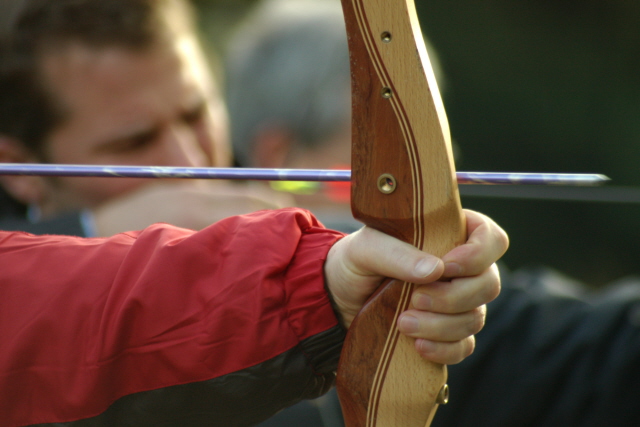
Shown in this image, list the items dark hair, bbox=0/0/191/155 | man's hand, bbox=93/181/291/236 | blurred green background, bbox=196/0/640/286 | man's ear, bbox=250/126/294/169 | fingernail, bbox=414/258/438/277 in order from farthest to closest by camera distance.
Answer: blurred green background, bbox=196/0/640/286 < man's ear, bbox=250/126/294/169 < dark hair, bbox=0/0/191/155 < man's hand, bbox=93/181/291/236 < fingernail, bbox=414/258/438/277

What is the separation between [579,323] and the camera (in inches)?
50.1

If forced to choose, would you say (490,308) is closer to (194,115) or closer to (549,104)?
(194,115)

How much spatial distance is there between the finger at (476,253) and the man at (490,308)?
0.68 m

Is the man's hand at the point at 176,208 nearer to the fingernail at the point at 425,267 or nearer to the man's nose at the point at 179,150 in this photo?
the man's nose at the point at 179,150

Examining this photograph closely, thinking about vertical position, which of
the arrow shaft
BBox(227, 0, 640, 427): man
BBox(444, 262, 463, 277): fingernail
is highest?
the arrow shaft

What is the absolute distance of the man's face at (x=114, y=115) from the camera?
48.4 inches

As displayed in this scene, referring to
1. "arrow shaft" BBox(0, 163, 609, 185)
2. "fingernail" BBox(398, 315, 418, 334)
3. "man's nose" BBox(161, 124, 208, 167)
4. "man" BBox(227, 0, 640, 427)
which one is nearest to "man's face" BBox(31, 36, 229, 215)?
"man's nose" BBox(161, 124, 208, 167)

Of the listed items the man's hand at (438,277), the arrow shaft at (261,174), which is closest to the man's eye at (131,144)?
the arrow shaft at (261,174)

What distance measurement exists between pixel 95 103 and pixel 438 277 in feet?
2.90

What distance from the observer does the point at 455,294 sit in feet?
1.81

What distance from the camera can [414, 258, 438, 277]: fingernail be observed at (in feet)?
1.76

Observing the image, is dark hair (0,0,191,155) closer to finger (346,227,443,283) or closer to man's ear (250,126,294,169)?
man's ear (250,126,294,169)

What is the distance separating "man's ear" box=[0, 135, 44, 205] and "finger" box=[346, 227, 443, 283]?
2.80 ft

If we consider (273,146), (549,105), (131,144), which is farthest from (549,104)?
(131,144)
